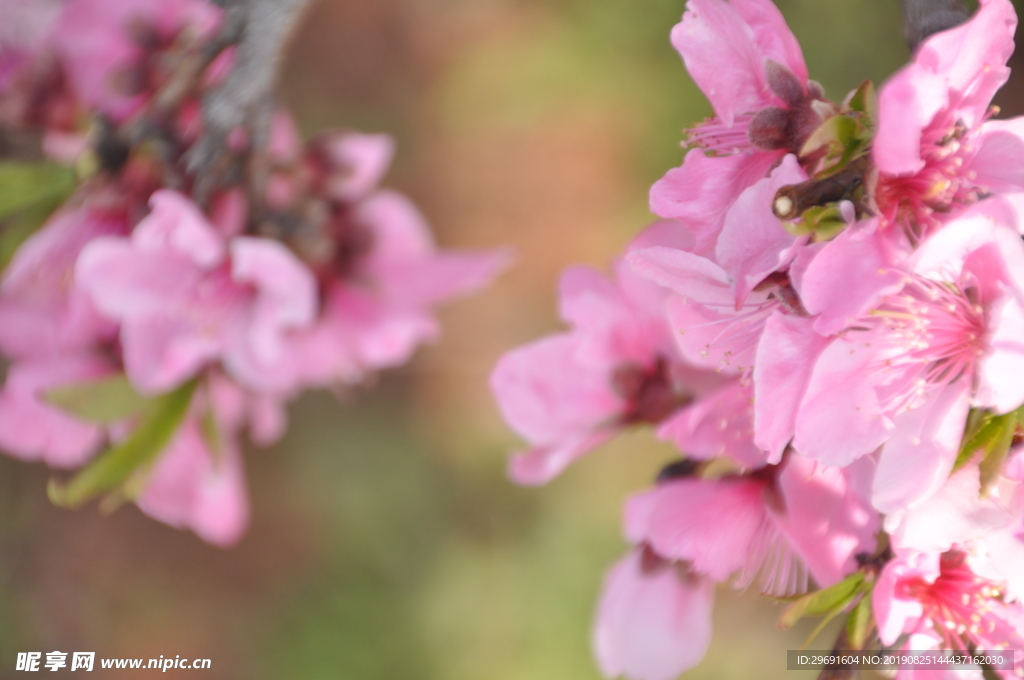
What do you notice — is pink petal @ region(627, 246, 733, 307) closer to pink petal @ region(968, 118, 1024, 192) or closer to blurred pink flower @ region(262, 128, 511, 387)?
pink petal @ region(968, 118, 1024, 192)

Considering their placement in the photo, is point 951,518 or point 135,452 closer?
point 951,518

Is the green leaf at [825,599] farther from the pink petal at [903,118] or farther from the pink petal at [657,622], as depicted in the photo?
the pink petal at [903,118]

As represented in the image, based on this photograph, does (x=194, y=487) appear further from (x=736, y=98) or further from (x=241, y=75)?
(x=736, y=98)

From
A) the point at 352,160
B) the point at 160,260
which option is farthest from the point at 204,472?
the point at 352,160

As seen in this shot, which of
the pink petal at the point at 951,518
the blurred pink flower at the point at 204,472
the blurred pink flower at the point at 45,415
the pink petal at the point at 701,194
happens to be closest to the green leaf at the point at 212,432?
the blurred pink flower at the point at 204,472

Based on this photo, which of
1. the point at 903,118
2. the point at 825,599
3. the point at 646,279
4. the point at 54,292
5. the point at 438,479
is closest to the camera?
the point at 903,118

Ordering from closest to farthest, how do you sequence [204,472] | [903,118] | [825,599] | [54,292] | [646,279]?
[903,118] → [825,599] → [646,279] → [54,292] → [204,472]

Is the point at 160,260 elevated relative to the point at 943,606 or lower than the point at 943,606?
elevated
